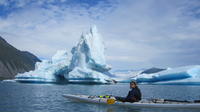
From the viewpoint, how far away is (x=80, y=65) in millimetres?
45531

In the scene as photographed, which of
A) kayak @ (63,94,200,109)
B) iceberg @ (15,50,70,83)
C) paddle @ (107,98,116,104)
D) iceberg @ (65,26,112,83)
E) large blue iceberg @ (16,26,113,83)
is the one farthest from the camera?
iceberg @ (15,50,70,83)

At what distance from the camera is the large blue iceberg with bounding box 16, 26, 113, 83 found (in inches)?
1718

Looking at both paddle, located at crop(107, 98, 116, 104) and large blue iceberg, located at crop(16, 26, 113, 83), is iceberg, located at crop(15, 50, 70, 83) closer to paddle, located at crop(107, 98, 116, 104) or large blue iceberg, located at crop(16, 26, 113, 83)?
large blue iceberg, located at crop(16, 26, 113, 83)

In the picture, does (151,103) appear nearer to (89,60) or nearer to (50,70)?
(89,60)

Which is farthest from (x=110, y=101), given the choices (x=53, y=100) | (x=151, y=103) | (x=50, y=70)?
(x=50, y=70)

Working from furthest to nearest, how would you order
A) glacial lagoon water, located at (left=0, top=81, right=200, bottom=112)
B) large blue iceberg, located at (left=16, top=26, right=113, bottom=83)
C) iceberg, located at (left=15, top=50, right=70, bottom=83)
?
1. iceberg, located at (left=15, top=50, right=70, bottom=83)
2. large blue iceberg, located at (left=16, top=26, right=113, bottom=83)
3. glacial lagoon water, located at (left=0, top=81, right=200, bottom=112)

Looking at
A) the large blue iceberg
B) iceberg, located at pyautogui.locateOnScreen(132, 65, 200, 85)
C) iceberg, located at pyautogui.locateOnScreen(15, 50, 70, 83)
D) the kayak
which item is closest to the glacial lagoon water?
the kayak

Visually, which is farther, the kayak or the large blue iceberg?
the large blue iceberg

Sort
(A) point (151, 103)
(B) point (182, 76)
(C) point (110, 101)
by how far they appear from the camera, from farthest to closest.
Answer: (B) point (182, 76) → (C) point (110, 101) → (A) point (151, 103)

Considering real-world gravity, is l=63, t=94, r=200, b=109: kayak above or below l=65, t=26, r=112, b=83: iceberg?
below

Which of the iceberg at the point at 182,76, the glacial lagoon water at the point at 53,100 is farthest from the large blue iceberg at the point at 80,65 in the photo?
the glacial lagoon water at the point at 53,100

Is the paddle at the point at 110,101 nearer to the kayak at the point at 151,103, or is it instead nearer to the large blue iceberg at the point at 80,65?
the kayak at the point at 151,103

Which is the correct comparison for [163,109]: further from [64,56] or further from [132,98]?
[64,56]

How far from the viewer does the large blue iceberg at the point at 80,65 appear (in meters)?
43.6
